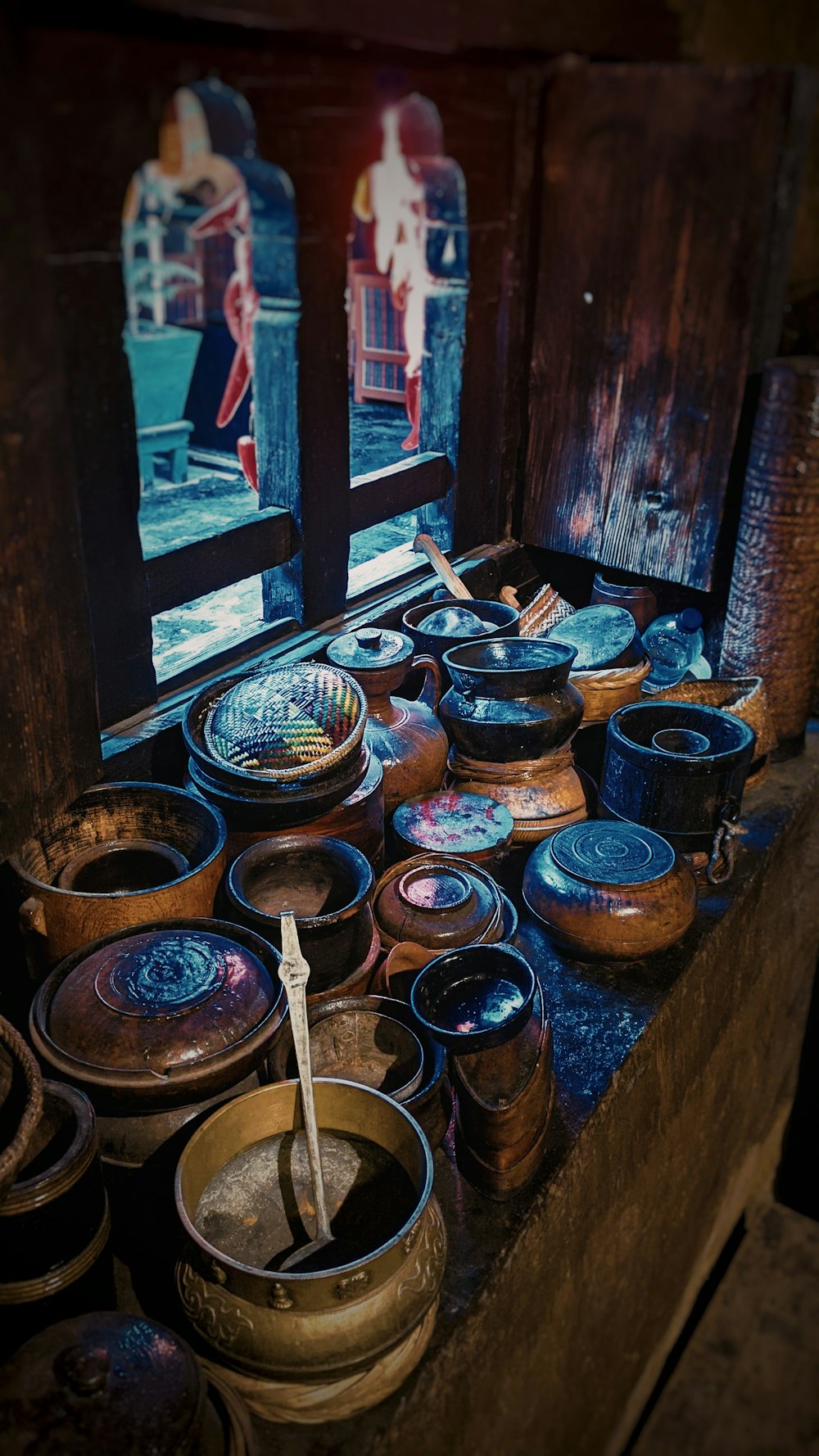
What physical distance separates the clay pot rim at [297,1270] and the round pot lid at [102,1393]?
192 millimetres

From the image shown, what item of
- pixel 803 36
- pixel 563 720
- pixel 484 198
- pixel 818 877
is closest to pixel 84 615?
pixel 563 720

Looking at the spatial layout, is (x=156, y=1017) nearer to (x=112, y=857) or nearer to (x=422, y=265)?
(x=112, y=857)

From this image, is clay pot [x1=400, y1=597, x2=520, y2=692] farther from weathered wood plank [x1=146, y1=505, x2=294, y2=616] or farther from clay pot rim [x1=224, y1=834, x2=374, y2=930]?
clay pot rim [x1=224, y1=834, x2=374, y2=930]

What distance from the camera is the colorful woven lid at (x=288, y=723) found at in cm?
346

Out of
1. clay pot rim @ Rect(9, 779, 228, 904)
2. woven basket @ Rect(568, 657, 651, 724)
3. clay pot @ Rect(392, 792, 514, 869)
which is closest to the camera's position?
clay pot rim @ Rect(9, 779, 228, 904)

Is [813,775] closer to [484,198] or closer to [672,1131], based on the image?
[672,1131]

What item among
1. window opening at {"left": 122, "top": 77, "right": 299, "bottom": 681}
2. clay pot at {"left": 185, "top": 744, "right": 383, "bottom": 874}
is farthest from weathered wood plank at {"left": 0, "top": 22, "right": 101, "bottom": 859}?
window opening at {"left": 122, "top": 77, "right": 299, "bottom": 681}

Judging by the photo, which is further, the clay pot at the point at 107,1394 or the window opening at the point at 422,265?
the window opening at the point at 422,265

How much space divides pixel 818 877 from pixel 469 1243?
11.0 feet

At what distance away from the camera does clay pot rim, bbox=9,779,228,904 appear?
300cm

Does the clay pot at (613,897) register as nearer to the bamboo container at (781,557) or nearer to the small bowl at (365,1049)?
the small bowl at (365,1049)

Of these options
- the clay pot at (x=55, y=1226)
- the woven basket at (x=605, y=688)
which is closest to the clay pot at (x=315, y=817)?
the clay pot at (x=55, y=1226)

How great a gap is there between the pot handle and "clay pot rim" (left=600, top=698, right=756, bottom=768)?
2.53 ft

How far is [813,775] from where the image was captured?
516cm
